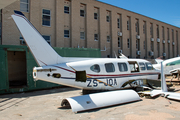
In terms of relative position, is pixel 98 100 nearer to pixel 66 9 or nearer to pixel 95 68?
pixel 95 68

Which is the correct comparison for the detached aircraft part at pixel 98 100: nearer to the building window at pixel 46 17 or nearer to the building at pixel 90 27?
the building at pixel 90 27

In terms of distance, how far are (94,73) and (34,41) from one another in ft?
12.2

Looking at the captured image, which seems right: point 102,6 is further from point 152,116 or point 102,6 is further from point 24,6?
point 152,116

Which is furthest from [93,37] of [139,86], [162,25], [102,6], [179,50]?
[179,50]

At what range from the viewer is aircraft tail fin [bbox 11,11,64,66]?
23.6ft

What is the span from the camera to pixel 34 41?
739 centimetres

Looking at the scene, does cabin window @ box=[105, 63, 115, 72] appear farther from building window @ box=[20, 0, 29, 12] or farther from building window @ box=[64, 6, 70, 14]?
building window @ box=[64, 6, 70, 14]

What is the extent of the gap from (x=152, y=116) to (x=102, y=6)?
19843 mm

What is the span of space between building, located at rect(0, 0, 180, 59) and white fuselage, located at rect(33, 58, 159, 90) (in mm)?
9218

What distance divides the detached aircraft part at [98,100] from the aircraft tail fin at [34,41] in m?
2.38

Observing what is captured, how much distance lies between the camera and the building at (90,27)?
16753 millimetres

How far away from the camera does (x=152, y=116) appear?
5.96 metres

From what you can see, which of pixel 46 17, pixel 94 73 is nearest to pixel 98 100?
Answer: pixel 94 73

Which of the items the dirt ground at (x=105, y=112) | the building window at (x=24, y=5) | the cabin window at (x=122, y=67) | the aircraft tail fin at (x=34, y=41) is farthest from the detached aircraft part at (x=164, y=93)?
the building window at (x=24, y=5)
